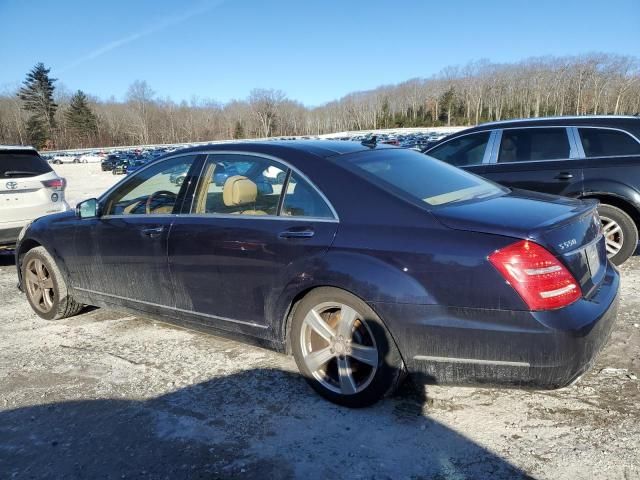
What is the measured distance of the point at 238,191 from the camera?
3.47 metres

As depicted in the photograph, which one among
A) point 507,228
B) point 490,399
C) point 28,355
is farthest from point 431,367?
point 28,355

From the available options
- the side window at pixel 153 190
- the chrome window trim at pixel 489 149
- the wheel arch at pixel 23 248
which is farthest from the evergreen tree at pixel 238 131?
the side window at pixel 153 190

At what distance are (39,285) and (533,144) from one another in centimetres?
551

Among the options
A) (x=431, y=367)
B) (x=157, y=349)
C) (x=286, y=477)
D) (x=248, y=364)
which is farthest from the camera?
(x=157, y=349)

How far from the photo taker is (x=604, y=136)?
17.8 ft

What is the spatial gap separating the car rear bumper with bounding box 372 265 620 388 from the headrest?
1236 millimetres

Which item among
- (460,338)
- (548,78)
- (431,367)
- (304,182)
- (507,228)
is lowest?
(431,367)

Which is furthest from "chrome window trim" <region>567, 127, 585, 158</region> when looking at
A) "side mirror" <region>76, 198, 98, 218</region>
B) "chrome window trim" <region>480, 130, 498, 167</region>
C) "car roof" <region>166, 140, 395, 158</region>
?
"side mirror" <region>76, 198, 98, 218</region>

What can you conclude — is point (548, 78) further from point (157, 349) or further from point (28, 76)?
point (157, 349)

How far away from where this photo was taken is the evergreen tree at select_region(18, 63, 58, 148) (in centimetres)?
10098

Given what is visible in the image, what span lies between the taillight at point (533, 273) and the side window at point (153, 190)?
2.37 meters

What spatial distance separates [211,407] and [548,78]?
419 feet

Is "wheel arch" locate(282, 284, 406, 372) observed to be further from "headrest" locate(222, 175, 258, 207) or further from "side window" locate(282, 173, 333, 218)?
"headrest" locate(222, 175, 258, 207)

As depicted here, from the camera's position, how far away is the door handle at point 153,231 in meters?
3.71
